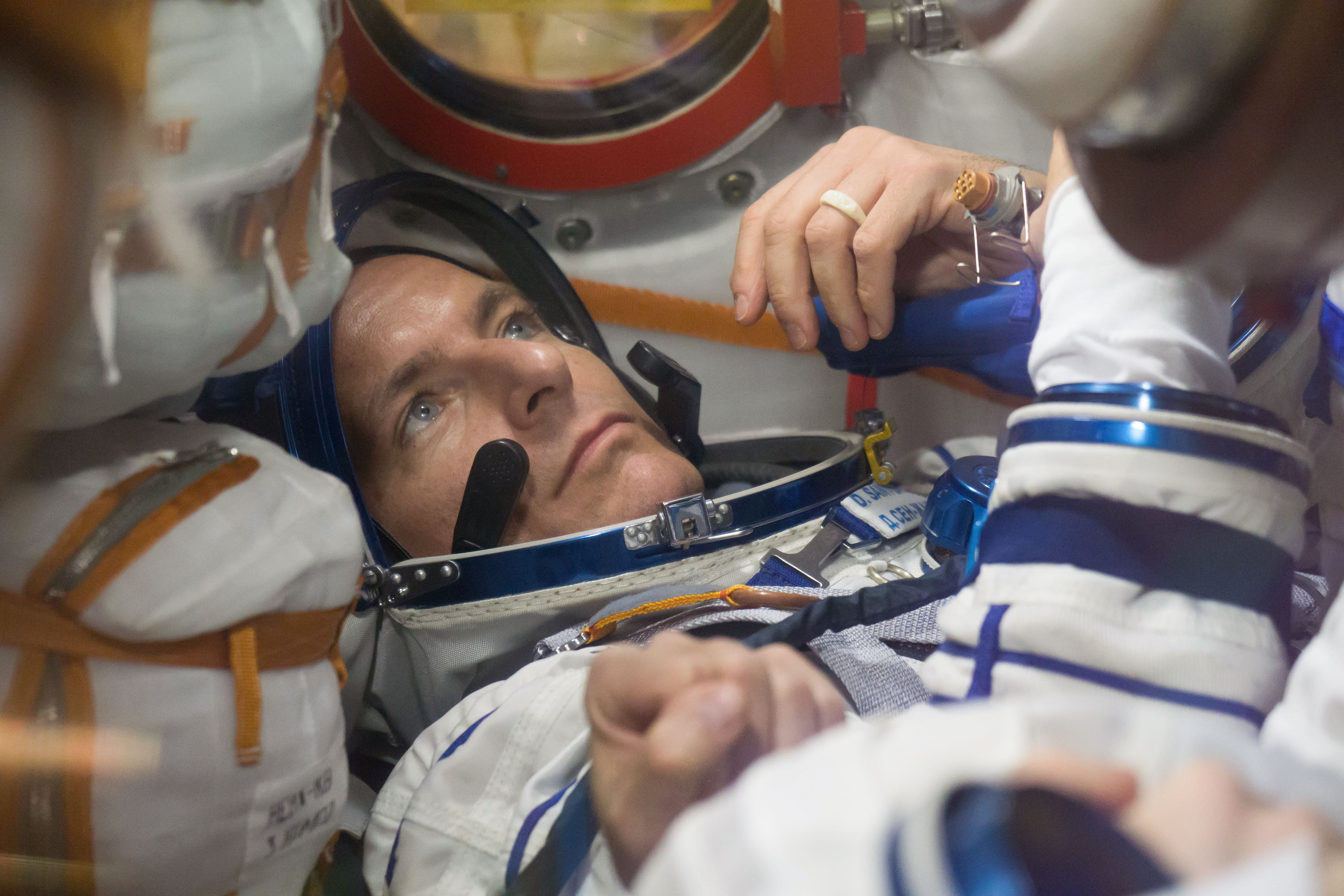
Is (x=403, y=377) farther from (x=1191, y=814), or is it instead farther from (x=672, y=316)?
(x=1191, y=814)

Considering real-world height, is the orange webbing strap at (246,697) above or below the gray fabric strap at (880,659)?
above

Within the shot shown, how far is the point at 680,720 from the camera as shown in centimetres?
32

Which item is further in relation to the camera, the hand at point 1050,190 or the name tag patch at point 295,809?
the hand at point 1050,190

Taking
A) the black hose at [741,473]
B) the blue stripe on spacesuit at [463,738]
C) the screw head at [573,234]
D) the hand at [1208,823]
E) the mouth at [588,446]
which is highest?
the hand at [1208,823]

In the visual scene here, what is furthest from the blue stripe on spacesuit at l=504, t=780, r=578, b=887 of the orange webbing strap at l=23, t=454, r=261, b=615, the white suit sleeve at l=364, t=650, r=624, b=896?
the orange webbing strap at l=23, t=454, r=261, b=615

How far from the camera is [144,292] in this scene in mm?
346

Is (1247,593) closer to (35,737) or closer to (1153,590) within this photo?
(1153,590)

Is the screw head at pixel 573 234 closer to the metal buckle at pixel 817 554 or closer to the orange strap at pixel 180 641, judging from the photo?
the metal buckle at pixel 817 554

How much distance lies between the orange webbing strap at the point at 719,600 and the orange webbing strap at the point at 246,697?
0.93 ft

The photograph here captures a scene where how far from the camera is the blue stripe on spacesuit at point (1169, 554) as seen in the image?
391 millimetres

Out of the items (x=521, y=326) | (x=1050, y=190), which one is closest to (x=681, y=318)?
(x=521, y=326)

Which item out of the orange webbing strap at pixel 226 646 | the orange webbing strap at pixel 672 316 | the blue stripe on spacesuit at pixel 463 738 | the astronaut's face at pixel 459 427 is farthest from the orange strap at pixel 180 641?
the orange webbing strap at pixel 672 316

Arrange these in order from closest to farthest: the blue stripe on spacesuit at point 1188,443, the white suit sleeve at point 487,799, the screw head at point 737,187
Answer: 1. the blue stripe on spacesuit at point 1188,443
2. the white suit sleeve at point 487,799
3. the screw head at point 737,187

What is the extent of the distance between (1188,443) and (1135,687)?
0.37ft
